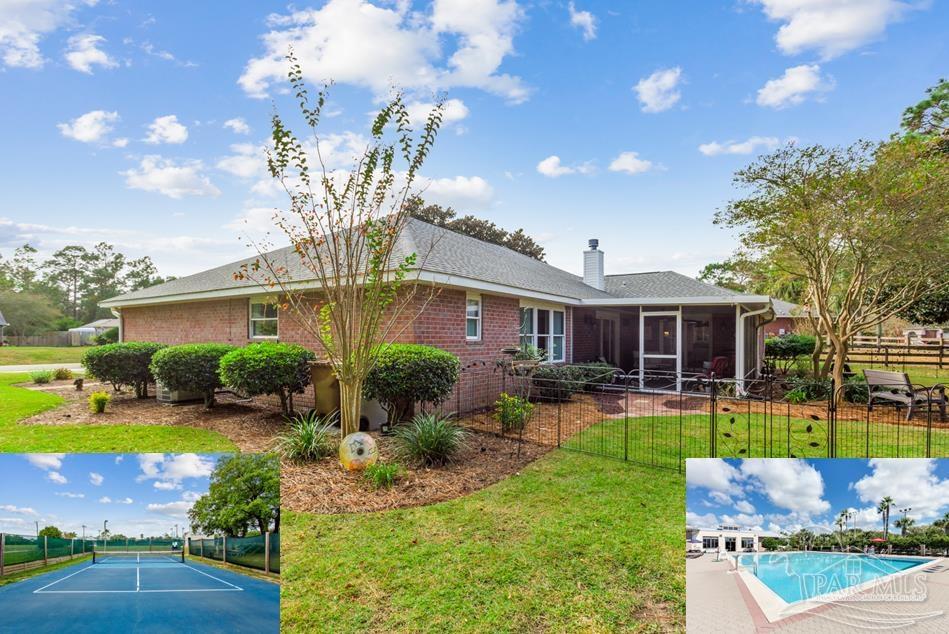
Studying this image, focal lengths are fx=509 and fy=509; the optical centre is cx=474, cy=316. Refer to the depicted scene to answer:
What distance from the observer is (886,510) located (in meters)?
3.15

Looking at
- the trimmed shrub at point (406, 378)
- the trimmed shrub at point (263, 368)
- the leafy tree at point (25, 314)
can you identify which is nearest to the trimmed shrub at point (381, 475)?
the trimmed shrub at point (406, 378)

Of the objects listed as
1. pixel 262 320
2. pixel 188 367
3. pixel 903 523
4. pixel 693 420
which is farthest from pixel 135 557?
pixel 262 320

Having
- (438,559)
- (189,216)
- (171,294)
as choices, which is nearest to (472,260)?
(189,216)

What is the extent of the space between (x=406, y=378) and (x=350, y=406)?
4.49ft

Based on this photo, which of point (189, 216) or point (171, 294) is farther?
point (171, 294)

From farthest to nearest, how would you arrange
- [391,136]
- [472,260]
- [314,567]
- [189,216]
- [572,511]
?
[472,260] < [189,216] < [391,136] < [572,511] < [314,567]

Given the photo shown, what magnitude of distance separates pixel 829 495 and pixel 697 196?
14.6 metres

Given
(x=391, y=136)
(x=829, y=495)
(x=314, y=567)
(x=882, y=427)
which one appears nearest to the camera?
(x=829, y=495)

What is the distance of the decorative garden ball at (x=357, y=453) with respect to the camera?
6.85 m

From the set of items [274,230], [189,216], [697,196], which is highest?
[697,196]

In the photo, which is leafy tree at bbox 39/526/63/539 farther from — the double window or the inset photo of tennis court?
the double window

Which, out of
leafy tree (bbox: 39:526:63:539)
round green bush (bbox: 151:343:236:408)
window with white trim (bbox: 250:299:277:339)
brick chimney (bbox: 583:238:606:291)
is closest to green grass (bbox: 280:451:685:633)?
leafy tree (bbox: 39:526:63:539)

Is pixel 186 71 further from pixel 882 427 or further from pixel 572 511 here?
pixel 882 427

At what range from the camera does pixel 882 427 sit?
10.7 m
